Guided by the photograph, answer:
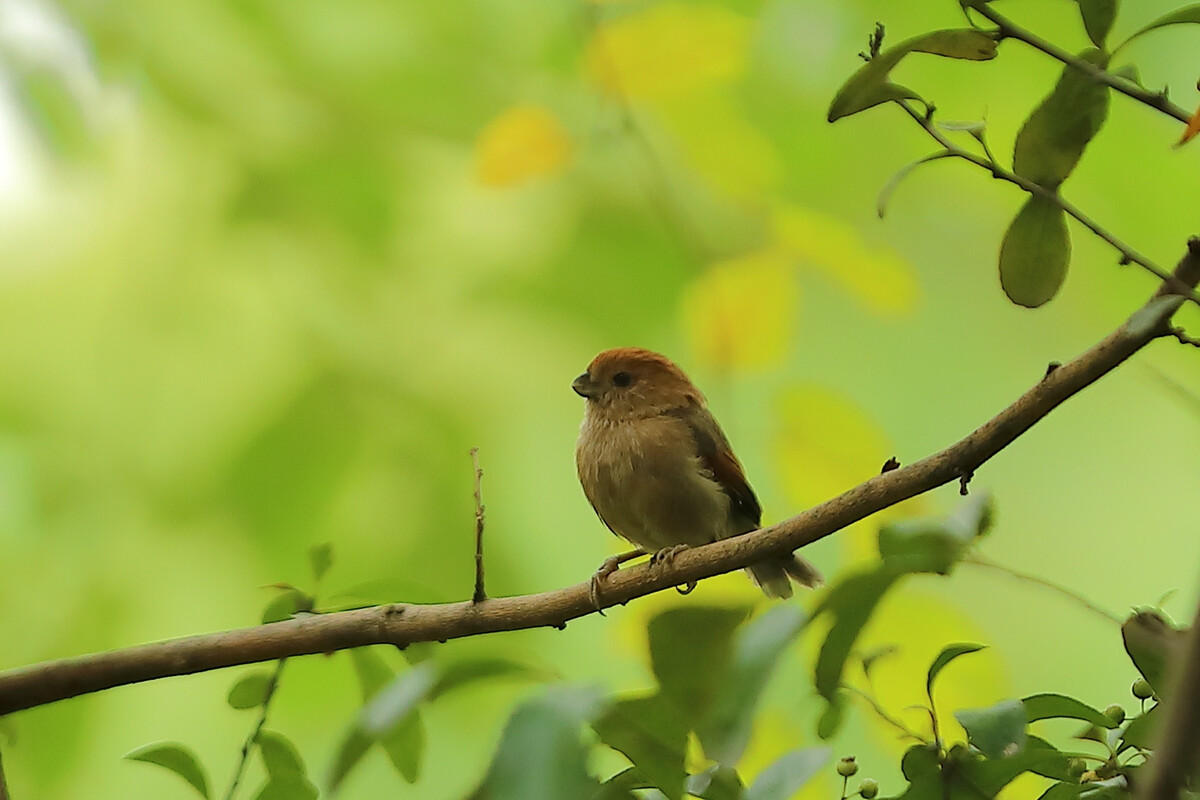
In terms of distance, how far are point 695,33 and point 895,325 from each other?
2.11 ft

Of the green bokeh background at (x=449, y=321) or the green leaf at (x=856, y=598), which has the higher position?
the green bokeh background at (x=449, y=321)

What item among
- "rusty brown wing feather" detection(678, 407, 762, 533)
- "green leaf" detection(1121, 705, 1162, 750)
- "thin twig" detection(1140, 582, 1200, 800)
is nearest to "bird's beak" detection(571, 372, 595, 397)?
"rusty brown wing feather" detection(678, 407, 762, 533)

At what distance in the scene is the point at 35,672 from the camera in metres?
0.92

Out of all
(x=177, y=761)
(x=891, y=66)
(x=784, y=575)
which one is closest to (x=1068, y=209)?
(x=891, y=66)

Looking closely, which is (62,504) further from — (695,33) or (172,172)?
(695,33)

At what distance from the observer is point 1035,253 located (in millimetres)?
877

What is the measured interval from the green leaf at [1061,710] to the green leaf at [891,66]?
16.7 inches

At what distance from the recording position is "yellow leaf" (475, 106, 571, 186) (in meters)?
2.10

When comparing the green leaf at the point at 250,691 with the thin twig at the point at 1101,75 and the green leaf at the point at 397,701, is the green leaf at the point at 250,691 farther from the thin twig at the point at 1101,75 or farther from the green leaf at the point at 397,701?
the thin twig at the point at 1101,75

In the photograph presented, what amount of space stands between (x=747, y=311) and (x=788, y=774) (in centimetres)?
129

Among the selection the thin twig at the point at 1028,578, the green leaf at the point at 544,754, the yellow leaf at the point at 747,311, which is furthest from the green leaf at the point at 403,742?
the yellow leaf at the point at 747,311

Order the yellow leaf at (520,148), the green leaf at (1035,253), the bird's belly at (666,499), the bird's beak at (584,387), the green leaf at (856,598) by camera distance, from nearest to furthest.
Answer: the green leaf at (856,598), the green leaf at (1035,253), the bird's belly at (666,499), the bird's beak at (584,387), the yellow leaf at (520,148)

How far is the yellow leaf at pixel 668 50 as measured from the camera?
1.99 meters

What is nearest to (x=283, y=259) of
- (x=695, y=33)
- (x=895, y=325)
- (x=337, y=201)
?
(x=337, y=201)
